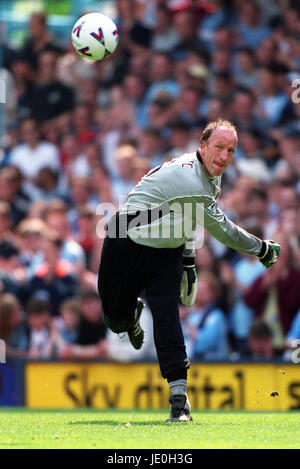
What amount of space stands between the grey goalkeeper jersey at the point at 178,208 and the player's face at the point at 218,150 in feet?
0.22

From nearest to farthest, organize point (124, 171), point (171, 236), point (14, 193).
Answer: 1. point (171, 236)
2. point (124, 171)
3. point (14, 193)

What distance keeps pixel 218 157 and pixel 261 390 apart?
3.63 meters

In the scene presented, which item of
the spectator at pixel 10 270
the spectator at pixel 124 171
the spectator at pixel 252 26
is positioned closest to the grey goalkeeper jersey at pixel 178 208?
the spectator at pixel 10 270

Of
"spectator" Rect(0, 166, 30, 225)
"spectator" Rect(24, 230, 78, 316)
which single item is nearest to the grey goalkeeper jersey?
"spectator" Rect(24, 230, 78, 316)

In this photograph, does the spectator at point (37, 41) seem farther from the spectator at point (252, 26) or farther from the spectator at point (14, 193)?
the spectator at point (252, 26)

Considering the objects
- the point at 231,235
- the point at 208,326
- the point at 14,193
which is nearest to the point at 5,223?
the point at 14,193

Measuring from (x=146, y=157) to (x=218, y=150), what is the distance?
599 cm

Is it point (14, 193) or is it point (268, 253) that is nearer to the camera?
point (268, 253)

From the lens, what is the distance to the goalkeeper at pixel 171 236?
7.09m

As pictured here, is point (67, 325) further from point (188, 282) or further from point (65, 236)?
point (188, 282)

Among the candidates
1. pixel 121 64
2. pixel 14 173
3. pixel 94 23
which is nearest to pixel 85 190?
pixel 14 173

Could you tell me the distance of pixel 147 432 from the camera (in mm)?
6562
